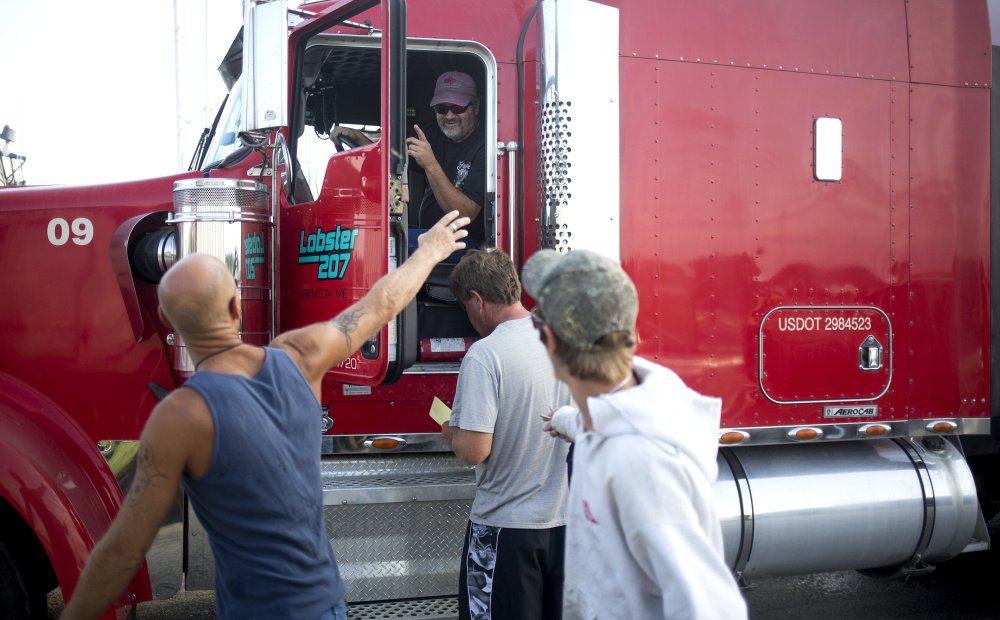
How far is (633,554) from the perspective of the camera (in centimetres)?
145

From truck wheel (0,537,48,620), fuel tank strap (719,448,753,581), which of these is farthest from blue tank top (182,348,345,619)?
fuel tank strap (719,448,753,581)

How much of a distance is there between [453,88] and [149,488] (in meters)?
2.51

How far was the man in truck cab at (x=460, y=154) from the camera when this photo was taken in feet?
12.1

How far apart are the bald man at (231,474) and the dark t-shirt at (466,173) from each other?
1.87m

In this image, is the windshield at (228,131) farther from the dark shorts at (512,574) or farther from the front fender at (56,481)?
the dark shorts at (512,574)

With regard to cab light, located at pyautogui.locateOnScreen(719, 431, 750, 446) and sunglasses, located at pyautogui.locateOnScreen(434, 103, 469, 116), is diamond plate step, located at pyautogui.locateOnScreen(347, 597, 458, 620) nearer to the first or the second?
cab light, located at pyautogui.locateOnScreen(719, 431, 750, 446)

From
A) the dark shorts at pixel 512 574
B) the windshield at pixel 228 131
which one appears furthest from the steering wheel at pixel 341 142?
the dark shorts at pixel 512 574

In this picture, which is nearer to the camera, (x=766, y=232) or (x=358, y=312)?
(x=358, y=312)

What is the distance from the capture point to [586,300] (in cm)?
146

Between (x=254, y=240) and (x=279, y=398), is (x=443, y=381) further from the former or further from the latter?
(x=279, y=398)

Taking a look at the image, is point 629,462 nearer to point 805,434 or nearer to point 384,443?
point 384,443

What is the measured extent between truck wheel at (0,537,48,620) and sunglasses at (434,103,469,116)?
236 centimetres

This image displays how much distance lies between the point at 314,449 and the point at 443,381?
1.66 metres

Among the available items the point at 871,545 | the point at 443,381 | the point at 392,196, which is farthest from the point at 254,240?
the point at 871,545
